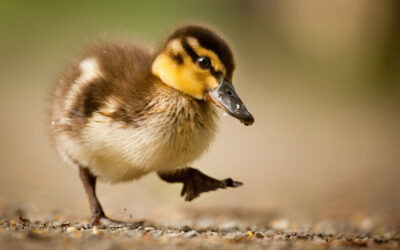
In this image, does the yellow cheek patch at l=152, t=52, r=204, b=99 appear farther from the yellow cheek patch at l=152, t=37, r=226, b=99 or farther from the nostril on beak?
the nostril on beak

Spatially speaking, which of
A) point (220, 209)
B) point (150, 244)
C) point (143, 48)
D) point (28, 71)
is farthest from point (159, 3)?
point (150, 244)

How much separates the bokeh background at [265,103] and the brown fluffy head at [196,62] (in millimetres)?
265

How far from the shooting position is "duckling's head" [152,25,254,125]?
3.03m

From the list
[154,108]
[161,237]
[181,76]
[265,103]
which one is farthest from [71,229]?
[265,103]

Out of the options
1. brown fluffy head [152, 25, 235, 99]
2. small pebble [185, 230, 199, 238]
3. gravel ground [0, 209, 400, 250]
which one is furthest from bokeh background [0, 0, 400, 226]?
small pebble [185, 230, 199, 238]

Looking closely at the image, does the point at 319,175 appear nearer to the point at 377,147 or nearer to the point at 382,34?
the point at 377,147

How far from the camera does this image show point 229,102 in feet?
9.89

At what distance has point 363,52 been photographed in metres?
10.4

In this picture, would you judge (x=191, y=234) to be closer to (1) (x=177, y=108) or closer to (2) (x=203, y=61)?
(1) (x=177, y=108)

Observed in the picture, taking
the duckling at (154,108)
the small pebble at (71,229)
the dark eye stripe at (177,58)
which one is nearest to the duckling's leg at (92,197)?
the duckling at (154,108)

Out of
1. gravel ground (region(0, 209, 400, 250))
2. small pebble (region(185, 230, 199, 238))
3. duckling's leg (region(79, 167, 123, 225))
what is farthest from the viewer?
duckling's leg (region(79, 167, 123, 225))

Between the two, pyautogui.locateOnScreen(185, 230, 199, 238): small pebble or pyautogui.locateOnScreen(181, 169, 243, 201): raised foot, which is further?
pyautogui.locateOnScreen(181, 169, 243, 201): raised foot

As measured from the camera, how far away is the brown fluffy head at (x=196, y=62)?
120 inches

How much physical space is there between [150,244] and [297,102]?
8.04m
